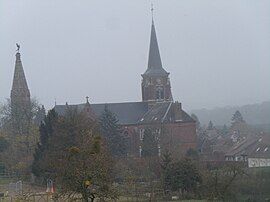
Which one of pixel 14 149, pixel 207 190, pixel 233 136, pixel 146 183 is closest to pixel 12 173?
pixel 14 149

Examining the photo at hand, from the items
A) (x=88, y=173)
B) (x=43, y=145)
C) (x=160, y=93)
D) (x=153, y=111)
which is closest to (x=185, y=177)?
(x=88, y=173)

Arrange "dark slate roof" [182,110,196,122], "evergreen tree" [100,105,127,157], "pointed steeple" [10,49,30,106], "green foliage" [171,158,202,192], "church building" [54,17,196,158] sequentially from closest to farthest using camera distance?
"green foliage" [171,158,202,192] < "evergreen tree" [100,105,127,157] < "pointed steeple" [10,49,30,106] < "church building" [54,17,196,158] < "dark slate roof" [182,110,196,122]

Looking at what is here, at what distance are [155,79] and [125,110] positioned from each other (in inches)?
238

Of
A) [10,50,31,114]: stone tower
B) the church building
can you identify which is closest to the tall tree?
the church building

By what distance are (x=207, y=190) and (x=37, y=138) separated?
22.5 meters

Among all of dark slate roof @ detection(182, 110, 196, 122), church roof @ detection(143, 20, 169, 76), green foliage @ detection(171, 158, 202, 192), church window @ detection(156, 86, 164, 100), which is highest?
church roof @ detection(143, 20, 169, 76)

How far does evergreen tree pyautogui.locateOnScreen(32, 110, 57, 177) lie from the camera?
39.1 meters

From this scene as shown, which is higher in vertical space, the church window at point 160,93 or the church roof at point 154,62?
the church roof at point 154,62

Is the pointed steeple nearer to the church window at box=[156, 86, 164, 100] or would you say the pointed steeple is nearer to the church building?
the church building

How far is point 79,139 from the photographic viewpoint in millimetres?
35219

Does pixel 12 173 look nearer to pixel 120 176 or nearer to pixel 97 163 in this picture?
pixel 120 176

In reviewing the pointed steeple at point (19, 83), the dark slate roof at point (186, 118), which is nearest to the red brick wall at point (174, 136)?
the dark slate roof at point (186, 118)

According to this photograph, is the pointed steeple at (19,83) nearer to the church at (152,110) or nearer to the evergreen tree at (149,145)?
the church at (152,110)

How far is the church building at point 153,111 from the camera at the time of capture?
216 feet
